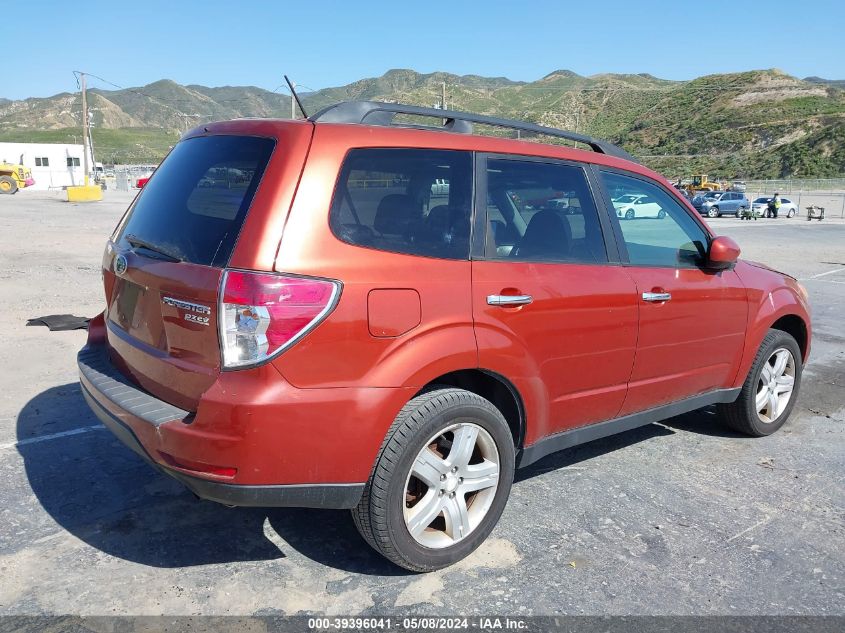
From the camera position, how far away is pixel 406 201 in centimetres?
298

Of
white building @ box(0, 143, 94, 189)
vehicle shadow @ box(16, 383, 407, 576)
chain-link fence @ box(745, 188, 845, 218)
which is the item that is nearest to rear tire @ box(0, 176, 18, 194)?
white building @ box(0, 143, 94, 189)

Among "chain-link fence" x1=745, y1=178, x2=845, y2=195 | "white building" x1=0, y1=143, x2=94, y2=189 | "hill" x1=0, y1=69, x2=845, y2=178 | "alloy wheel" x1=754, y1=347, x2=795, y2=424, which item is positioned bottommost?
"alloy wheel" x1=754, y1=347, x2=795, y2=424

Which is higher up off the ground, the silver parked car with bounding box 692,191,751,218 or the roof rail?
the roof rail

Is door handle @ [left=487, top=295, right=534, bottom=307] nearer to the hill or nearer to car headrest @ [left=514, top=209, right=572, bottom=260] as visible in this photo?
car headrest @ [left=514, top=209, right=572, bottom=260]

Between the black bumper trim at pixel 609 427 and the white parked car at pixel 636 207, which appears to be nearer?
the black bumper trim at pixel 609 427

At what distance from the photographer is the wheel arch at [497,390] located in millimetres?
3098

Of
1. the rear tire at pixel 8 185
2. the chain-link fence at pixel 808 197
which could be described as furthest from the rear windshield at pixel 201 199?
the chain-link fence at pixel 808 197

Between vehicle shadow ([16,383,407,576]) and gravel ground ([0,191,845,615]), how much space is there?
10 millimetres

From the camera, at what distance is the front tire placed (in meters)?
2.76

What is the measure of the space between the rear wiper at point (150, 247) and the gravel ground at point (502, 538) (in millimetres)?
1311

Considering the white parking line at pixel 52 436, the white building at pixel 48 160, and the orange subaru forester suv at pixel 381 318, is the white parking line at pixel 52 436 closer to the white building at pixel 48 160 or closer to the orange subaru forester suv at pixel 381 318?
the orange subaru forester suv at pixel 381 318

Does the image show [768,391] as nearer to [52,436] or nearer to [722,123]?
[52,436]

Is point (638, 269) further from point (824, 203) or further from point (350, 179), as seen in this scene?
point (824, 203)

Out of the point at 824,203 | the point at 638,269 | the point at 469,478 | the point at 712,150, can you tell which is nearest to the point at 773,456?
the point at 638,269
